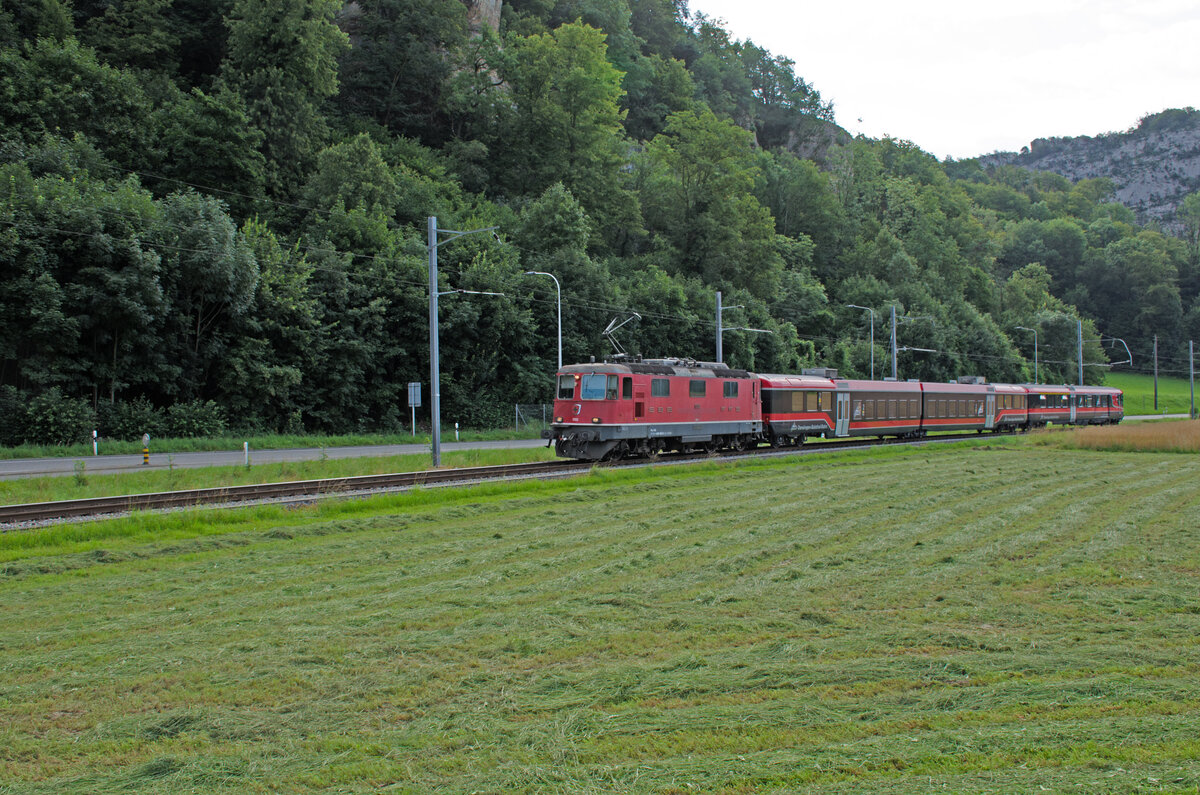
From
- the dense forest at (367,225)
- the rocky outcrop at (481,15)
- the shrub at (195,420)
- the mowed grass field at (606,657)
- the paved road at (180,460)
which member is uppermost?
the rocky outcrop at (481,15)

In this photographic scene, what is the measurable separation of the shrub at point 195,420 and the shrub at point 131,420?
→ 0.42m

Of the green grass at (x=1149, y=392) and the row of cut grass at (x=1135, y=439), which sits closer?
the row of cut grass at (x=1135, y=439)

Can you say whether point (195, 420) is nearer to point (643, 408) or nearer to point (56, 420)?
point (56, 420)

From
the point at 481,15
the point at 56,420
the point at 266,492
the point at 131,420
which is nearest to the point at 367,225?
the point at 131,420

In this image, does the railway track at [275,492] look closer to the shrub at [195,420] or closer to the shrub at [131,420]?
the shrub at [195,420]

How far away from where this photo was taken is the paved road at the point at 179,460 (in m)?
26.9

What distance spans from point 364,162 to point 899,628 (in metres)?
48.1

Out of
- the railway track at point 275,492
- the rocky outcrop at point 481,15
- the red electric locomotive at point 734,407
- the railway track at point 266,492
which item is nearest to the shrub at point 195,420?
the railway track at point 275,492

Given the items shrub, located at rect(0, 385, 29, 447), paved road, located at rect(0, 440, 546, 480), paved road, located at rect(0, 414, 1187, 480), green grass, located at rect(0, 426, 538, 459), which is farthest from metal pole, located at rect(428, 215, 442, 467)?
shrub, located at rect(0, 385, 29, 447)

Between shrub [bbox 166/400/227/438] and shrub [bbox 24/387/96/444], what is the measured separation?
324cm

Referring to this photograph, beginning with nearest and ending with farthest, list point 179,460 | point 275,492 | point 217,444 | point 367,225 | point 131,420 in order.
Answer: point 275,492, point 179,460, point 217,444, point 131,420, point 367,225

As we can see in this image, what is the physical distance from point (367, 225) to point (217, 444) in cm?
1653

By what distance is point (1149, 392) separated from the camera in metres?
114

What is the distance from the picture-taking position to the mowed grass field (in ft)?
18.3
